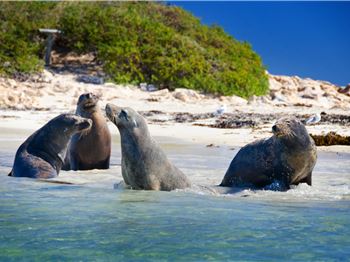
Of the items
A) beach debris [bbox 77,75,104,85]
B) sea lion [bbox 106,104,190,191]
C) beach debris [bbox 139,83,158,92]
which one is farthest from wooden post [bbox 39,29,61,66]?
sea lion [bbox 106,104,190,191]

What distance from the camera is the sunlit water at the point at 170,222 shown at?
4.01 metres

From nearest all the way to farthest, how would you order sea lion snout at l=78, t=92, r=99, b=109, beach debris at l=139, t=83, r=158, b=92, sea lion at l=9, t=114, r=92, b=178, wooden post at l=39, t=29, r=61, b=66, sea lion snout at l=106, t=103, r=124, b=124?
sea lion snout at l=106, t=103, r=124, b=124, sea lion at l=9, t=114, r=92, b=178, sea lion snout at l=78, t=92, r=99, b=109, beach debris at l=139, t=83, r=158, b=92, wooden post at l=39, t=29, r=61, b=66

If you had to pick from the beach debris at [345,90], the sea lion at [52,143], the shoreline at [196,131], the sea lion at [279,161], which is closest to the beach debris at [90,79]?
the shoreline at [196,131]

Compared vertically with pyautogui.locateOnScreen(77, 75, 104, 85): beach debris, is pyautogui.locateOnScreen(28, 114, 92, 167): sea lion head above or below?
below

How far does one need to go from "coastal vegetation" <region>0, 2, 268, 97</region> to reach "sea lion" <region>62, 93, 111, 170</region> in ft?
47.7

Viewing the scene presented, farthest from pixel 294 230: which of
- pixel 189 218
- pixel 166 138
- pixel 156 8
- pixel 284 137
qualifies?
pixel 156 8

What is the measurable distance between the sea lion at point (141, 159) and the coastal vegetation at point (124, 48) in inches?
659

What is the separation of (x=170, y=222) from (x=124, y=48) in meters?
21.3

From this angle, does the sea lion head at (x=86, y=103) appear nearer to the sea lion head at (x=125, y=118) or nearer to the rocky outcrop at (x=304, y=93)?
the sea lion head at (x=125, y=118)

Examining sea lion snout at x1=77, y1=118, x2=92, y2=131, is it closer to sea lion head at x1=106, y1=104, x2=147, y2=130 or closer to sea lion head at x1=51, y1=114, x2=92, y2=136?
sea lion head at x1=51, y1=114, x2=92, y2=136

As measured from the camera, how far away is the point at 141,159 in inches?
262

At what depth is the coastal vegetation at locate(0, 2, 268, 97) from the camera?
2470cm

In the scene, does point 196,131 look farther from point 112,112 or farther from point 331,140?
point 112,112

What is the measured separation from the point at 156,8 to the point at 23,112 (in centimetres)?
1483
